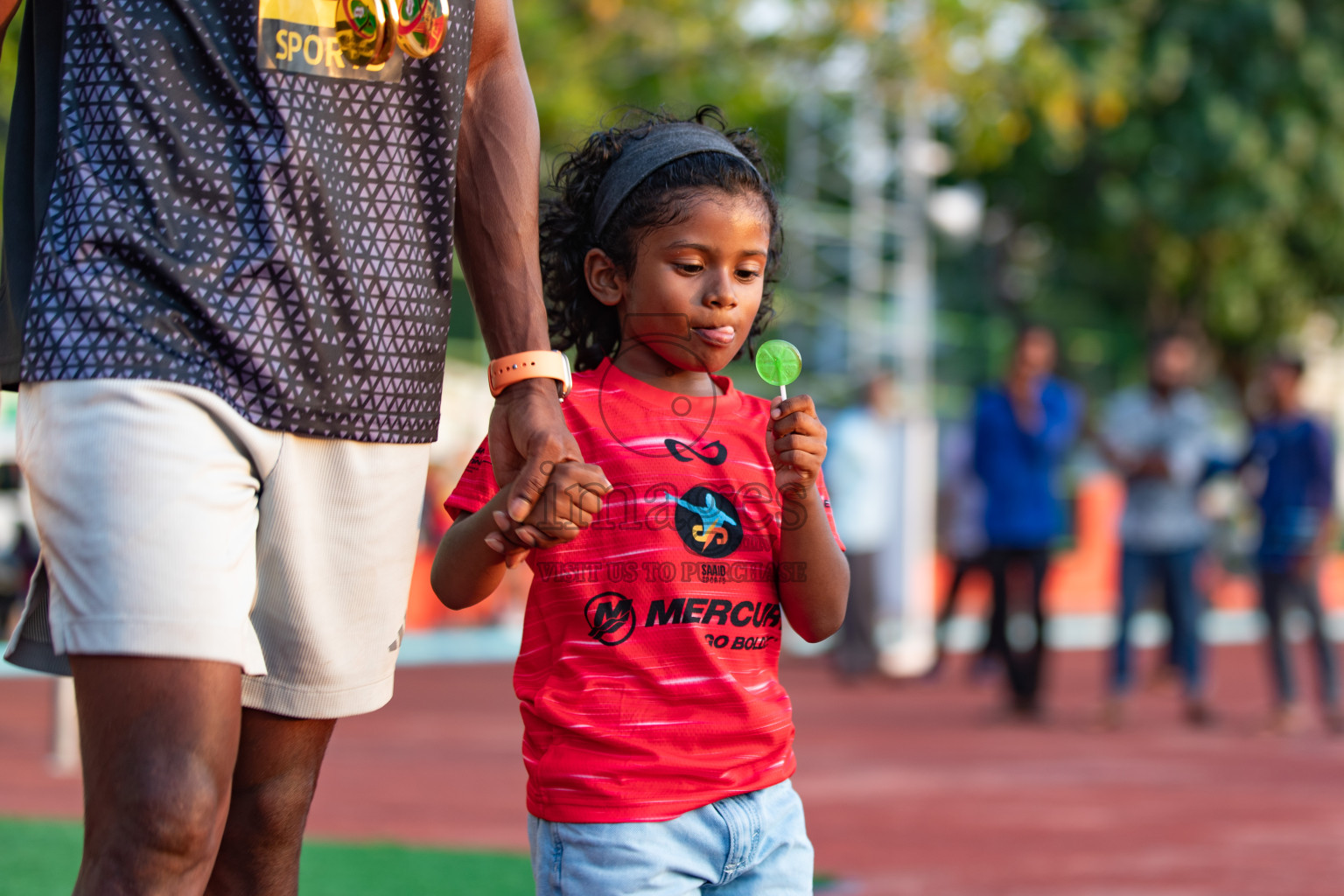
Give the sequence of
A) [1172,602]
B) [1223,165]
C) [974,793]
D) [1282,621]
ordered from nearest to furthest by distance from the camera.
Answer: [974,793] < [1172,602] < [1282,621] < [1223,165]

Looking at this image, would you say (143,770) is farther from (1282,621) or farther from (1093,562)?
(1093,562)

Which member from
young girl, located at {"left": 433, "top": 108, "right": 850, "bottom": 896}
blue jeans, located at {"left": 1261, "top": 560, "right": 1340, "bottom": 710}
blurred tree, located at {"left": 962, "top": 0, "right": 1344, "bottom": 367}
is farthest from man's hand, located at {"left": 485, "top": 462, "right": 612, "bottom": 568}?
blurred tree, located at {"left": 962, "top": 0, "right": 1344, "bottom": 367}

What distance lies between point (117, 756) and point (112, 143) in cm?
73

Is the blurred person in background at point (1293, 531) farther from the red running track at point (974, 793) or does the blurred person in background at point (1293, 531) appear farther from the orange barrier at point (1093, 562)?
the orange barrier at point (1093, 562)

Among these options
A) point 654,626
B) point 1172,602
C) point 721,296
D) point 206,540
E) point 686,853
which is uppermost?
point 721,296

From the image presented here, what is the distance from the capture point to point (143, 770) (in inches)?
73.6

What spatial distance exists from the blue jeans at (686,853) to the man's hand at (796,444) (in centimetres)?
45

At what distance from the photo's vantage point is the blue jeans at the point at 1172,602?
8.55 meters

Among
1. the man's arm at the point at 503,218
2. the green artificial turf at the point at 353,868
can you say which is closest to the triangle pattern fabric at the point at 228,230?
the man's arm at the point at 503,218

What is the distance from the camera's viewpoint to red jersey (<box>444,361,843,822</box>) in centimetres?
229

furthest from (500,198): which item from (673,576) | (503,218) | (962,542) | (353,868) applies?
(962,542)

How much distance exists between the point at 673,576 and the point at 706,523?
10 centimetres

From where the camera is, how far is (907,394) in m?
16.8

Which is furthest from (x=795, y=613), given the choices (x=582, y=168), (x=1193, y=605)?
(x=1193, y=605)
